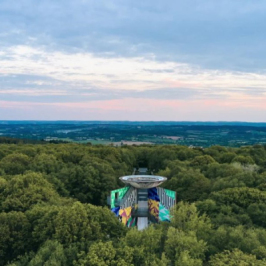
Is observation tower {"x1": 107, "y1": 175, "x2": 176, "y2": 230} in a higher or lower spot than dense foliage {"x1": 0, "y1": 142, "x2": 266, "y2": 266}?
lower

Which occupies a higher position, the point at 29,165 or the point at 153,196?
the point at 29,165

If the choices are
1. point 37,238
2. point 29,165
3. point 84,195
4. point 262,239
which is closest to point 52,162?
point 29,165

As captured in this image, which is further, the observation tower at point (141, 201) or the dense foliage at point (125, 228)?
the observation tower at point (141, 201)

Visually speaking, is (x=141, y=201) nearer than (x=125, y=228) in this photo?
No

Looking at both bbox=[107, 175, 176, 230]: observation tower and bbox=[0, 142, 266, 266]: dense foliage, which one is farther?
bbox=[107, 175, 176, 230]: observation tower

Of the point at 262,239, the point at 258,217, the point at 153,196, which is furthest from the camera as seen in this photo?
the point at 153,196

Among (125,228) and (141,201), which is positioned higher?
(125,228)

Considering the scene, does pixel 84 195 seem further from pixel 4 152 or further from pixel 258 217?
pixel 4 152

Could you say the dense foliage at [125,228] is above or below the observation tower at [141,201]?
above
